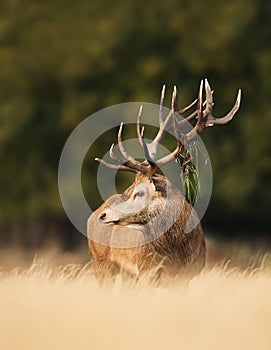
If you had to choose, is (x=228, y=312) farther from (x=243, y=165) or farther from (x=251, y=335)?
(x=243, y=165)

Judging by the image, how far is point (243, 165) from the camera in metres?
16.2

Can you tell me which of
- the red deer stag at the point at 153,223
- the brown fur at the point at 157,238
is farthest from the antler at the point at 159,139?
the brown fur at the point at 157,238

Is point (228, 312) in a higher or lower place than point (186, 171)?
lower

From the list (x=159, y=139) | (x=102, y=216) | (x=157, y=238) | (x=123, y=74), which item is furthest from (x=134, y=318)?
(x=123, y=74)

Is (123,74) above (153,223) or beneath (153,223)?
above

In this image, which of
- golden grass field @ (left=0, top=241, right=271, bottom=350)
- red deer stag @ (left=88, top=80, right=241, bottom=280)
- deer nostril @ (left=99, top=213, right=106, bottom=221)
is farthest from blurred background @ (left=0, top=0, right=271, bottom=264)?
golden grass field @ (left=0, top=241, right=271, bottom=350)

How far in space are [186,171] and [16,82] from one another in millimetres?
8867

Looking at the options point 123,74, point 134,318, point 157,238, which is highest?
point 123,74

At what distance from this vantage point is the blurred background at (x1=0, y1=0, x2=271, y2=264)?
53.0ft

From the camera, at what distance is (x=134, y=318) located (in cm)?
554

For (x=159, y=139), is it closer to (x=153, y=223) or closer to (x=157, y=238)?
(x=153, y=223)

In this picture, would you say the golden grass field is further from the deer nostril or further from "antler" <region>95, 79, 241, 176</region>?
"antler" <region>95, 79, 241, 176</region>

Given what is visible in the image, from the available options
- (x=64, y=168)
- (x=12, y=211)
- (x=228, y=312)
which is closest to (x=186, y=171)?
(x=228, y=312)

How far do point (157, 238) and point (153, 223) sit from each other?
0.12 metres
